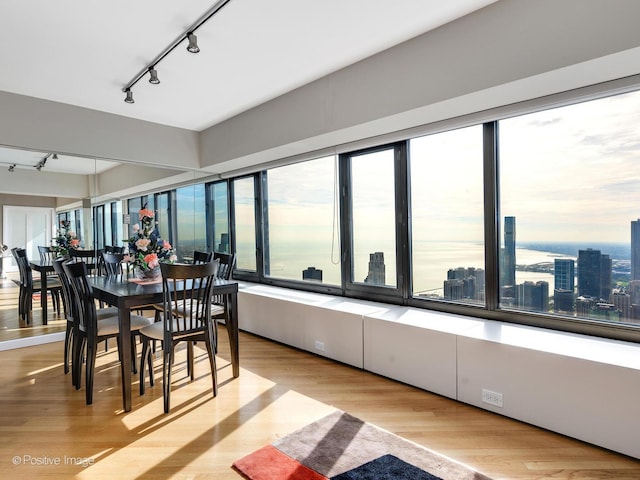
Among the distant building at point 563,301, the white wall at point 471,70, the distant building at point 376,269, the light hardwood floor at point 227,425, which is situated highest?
the white wall at point 471,70

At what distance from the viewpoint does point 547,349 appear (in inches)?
93.7

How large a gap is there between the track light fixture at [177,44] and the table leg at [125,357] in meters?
1.93

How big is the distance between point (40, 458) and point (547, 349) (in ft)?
10.1

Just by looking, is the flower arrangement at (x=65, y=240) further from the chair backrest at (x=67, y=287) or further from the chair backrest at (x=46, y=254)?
the chair backrest at (x=67, y=287)

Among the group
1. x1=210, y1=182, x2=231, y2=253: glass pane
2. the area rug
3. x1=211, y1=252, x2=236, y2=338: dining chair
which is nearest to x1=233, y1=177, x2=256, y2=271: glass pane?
x1=210, y1=182, x2=231, y2=253: glass pane

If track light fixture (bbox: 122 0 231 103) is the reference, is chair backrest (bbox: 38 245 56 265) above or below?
below

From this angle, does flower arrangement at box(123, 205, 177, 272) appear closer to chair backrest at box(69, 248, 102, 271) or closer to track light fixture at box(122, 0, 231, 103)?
track light fixture at box(122, 0, 231, 103)

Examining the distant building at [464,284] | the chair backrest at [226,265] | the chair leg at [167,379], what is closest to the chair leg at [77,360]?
the chair leg at [167,379]

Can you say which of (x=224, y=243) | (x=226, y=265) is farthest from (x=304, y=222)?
(x=224, y=243)

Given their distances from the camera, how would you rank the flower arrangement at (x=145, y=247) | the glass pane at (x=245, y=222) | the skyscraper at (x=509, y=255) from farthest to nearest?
the glass pane at (x=245, y=222), the flower arrangement at (x=145, y=247), the skyscraper at (x=509, y=255)

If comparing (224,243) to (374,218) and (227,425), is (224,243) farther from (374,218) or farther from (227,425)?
(227,425)

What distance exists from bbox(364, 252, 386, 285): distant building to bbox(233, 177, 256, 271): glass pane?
2.10 m

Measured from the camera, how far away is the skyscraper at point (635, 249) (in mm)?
2416

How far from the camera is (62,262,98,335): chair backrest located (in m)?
2.90
